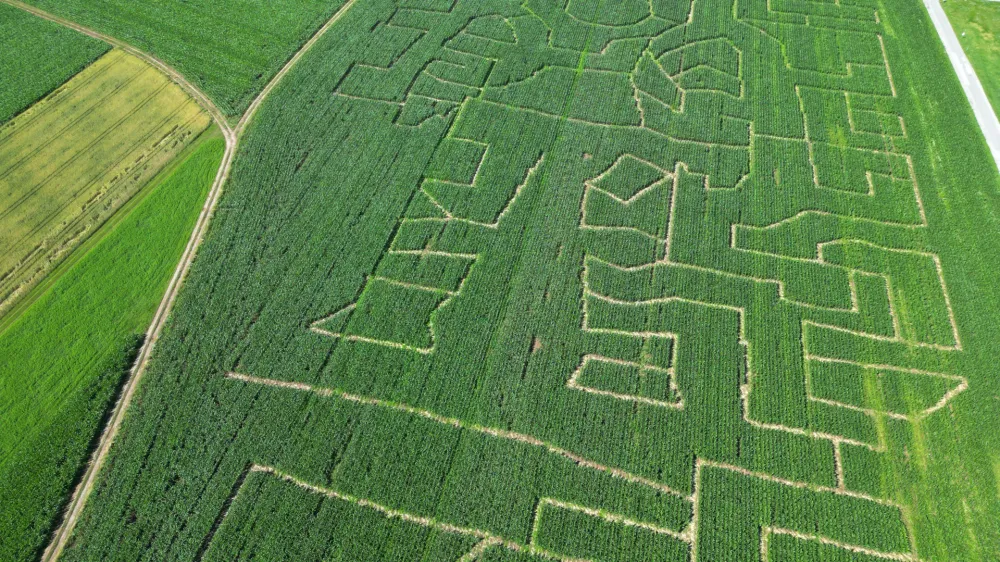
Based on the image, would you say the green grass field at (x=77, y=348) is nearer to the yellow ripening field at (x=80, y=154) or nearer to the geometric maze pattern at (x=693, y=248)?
the yellow ripening field at (x=80, y=154)

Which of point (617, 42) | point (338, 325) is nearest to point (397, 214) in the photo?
point (338, 325)

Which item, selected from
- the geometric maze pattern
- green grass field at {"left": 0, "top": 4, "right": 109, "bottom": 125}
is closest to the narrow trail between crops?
green grass field at {"left": 0, "top": 4, "right": 109, "bottom": 125}

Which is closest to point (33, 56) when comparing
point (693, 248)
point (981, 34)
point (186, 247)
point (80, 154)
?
point (80, 154)

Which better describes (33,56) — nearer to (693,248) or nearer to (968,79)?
(693,248)

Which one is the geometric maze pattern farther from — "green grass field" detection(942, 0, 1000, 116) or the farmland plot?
"green grass field" detection(942, 0, 1000, 116)

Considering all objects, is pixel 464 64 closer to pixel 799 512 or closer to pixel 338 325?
pixel 338 325

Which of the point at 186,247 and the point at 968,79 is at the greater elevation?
the point at 968,79
